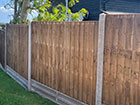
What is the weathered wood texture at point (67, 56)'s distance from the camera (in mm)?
3828

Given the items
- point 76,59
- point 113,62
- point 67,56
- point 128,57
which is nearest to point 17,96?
point 67,56

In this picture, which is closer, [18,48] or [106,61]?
[106,61]

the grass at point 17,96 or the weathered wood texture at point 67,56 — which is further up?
the weathered wood texture at point 67,56

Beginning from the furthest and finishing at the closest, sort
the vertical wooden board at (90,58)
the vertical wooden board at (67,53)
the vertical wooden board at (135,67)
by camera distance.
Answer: the vertical wooden board at (67,53) → the vertical wooden board at (90,58) → the vertical wooden board at (135,67)

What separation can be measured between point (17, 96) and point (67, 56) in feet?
6.01

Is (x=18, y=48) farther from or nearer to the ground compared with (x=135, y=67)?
nearer to the ground

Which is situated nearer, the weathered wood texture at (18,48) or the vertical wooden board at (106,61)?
the vertical wooden board at (106,61)

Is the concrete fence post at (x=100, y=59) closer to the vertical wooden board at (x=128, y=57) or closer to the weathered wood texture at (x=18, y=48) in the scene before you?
the vertical wooden board at (x=128, y=57)

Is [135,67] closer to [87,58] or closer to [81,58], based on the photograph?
[87,58]

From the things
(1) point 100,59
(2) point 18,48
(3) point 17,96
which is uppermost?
(1) point 100,59

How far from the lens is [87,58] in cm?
388

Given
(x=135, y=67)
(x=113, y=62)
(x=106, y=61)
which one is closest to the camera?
(x=135, y=67)

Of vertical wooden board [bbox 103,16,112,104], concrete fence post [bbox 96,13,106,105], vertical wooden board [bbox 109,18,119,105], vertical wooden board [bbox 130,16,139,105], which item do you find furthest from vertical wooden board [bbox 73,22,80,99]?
vertical wooden board [bbox 130,16,139,105]

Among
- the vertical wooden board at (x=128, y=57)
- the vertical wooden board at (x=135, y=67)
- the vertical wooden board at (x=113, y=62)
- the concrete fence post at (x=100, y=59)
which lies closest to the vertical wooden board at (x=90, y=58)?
the concrete fence post at (x=100, y=59)
